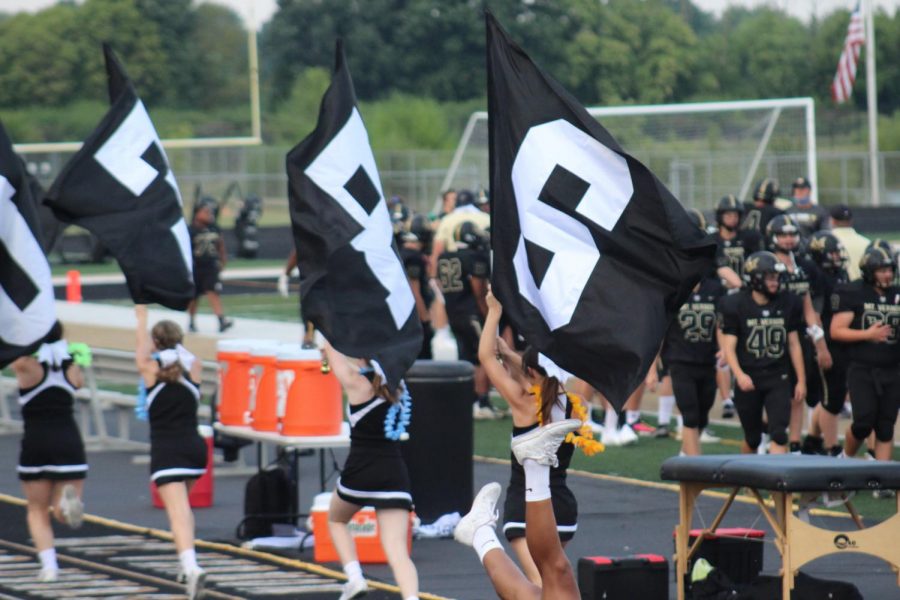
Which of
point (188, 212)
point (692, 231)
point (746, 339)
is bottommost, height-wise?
point (188, 212)

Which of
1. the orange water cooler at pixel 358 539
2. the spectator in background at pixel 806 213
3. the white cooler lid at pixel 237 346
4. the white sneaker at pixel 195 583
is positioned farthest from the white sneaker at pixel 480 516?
the spectator in background at pixel 806 213

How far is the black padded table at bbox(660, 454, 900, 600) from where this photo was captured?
30.9 feet

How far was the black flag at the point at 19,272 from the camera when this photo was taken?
984 centimetres

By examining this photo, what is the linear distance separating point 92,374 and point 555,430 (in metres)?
10.5

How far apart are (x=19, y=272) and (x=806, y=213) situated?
1177 cm

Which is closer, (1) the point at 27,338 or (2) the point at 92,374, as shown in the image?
(1) the point at 27,338

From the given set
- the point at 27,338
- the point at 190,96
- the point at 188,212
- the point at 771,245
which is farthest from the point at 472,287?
the point at 190,96

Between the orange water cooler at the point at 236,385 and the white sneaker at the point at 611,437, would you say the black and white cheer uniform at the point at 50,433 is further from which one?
the white sneaker at the point at 611,437

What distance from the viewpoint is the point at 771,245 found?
16.1 metres

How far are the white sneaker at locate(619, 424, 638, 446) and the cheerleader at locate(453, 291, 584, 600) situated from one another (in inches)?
305

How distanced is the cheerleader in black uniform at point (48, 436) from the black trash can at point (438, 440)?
89.0 inches

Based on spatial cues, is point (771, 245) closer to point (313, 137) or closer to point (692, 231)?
point (313, 137)

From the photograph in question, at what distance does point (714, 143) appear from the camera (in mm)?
38094

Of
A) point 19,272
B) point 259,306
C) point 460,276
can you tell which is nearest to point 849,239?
point 460,276
